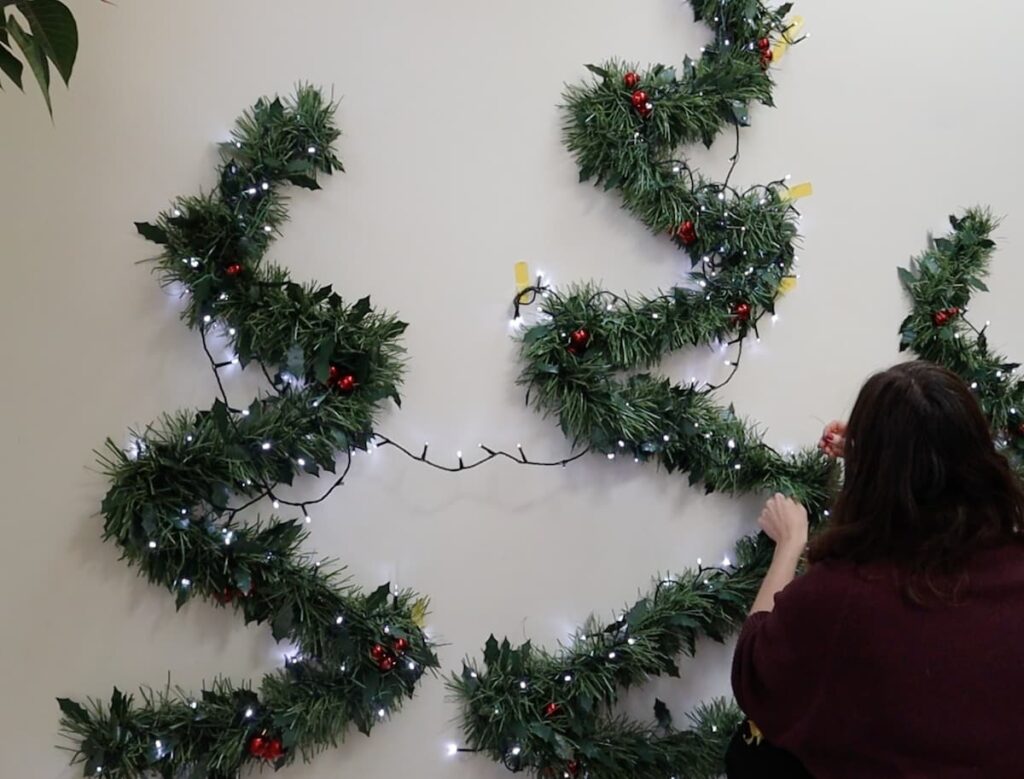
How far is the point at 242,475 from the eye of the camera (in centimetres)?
148

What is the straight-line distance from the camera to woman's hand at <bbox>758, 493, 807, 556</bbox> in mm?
1728

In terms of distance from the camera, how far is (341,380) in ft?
5.04

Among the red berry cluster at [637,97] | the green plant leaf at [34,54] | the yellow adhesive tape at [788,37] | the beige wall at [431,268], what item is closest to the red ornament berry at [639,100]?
the red berry cluster at [637,97]

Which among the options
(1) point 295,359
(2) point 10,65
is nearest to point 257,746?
(1) point 295,359

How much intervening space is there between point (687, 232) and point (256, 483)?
1038mm

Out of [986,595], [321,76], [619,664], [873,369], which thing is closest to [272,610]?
[619,664]

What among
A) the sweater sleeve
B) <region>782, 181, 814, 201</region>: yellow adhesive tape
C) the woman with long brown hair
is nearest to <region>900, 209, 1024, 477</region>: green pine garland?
<region>782, 181, 814, 201</region>: yellow adhesive tape

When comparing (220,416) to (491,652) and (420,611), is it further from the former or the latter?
(491,652)

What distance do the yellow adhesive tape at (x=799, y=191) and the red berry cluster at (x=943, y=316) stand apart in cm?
45

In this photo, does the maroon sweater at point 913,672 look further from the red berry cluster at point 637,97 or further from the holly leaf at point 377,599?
the red berry cluster at point 637,97

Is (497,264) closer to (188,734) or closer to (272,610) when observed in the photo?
(272,610)

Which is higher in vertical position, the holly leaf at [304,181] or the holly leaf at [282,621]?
the holly leaf at [304,181]

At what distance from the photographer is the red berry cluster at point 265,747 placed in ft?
4.93

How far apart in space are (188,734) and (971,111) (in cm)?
232
